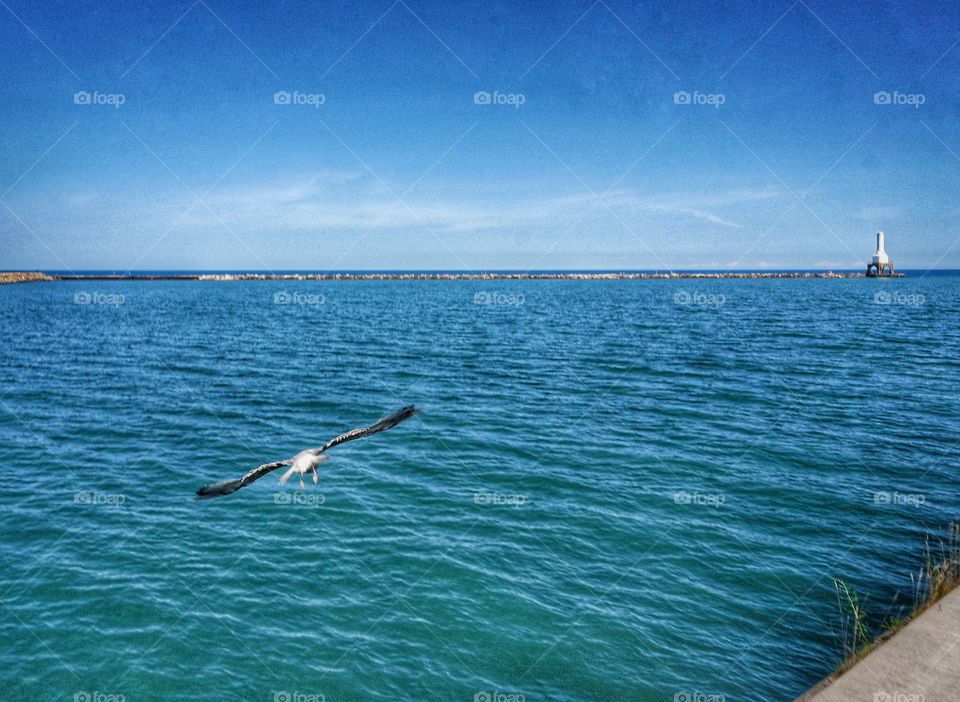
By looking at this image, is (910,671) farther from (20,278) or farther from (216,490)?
(20,278)

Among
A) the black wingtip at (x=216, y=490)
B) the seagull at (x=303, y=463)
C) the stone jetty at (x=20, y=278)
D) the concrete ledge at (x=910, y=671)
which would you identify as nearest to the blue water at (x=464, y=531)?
the concrete ledge at (x=910, y=671)

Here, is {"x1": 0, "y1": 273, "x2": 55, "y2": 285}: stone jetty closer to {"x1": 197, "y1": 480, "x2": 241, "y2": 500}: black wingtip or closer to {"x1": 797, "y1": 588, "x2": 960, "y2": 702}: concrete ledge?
{"x1": 197, "y1": 480, "x2": 241, "y2": 500}: black wingtip

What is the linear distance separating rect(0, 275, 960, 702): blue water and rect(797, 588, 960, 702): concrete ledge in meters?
2.34

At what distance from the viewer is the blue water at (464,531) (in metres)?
10.1

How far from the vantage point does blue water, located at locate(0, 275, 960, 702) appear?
10.1 m

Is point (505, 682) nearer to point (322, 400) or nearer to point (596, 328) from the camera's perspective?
point (322, 400)

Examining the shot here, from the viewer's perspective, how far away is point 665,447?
2052 centimetres

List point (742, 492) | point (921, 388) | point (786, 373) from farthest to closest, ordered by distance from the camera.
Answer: point (786, 373), point (921, 388), point (742, 492)

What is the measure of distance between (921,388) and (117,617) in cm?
3501

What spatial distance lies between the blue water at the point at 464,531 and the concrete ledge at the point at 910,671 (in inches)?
91.9

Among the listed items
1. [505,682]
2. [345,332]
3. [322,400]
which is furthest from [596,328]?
[505,682]

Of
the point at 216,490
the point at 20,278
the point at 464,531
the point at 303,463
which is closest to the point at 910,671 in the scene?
the point at 303,463

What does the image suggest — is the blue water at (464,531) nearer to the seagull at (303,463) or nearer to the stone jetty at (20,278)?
the seagull at (303,463)

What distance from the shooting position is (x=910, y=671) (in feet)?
23.3
